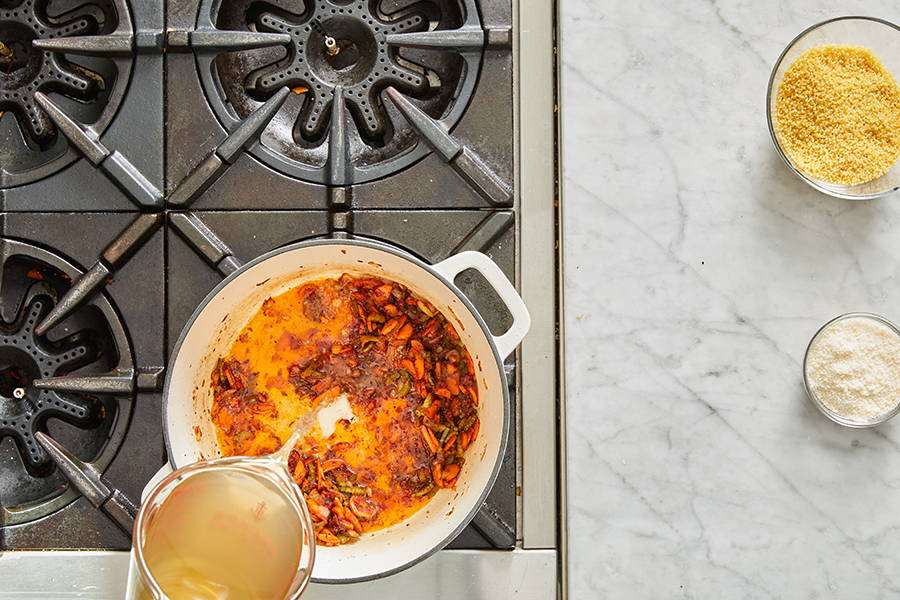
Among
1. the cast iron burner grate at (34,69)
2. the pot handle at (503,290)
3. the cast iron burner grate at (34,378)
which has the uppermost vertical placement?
the cast iron burner grate at (34,69)

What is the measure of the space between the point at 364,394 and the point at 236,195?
24 cm

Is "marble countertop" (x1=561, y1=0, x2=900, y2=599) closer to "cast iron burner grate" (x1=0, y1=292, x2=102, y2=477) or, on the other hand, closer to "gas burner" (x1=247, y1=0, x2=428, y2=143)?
"gas burner" (x1=247, y1=0, x2=428, y2=143)

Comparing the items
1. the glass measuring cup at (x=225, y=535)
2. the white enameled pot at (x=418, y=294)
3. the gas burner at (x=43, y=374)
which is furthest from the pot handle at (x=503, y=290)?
the gas burner at (x=43, y=374)

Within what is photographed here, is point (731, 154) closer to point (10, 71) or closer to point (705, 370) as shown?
point (705, 370)

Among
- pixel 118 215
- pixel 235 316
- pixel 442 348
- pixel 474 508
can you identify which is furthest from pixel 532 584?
pixel 118 215

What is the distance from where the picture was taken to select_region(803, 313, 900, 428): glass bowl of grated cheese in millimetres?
825

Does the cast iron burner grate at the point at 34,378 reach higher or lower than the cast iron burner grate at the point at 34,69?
lower

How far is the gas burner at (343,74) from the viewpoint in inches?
33.1

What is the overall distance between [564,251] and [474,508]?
286mm

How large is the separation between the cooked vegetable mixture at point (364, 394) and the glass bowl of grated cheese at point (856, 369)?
35cm

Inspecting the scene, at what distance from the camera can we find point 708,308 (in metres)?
0.87

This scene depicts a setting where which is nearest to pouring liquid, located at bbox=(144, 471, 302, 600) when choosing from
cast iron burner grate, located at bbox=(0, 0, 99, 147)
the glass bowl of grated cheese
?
cast iron burner grate, located at bbox=(0, 0, 99, 147)

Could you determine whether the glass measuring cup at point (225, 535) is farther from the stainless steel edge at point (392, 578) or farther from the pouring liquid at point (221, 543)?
the stainless steel edge at point (392, 578)

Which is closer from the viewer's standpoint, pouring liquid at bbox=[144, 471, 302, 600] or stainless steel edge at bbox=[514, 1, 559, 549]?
pouring liquid at bbox=[144, 471, 302, 600]
